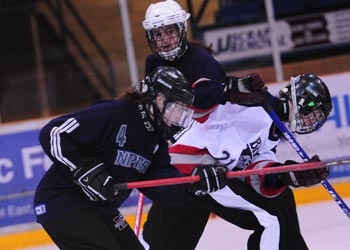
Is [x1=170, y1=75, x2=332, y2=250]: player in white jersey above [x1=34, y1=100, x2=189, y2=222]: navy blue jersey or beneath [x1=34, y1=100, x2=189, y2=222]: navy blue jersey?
beneath

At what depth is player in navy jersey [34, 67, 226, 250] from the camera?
8.97 ft

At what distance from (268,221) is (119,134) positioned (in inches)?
26.5

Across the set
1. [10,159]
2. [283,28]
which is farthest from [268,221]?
[283,28]

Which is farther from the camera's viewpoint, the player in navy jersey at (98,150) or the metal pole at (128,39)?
the metal pole at (128,39)

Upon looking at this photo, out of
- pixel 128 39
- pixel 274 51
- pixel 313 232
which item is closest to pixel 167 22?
pixel 313 232

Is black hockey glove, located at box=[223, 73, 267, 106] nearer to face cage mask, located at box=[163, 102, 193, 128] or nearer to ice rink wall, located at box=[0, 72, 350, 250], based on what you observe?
face cage mask, located at box=[163, 102, 193, 128]

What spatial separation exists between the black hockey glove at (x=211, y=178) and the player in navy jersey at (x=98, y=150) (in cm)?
22

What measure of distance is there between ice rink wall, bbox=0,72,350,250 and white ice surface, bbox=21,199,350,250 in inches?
14.5

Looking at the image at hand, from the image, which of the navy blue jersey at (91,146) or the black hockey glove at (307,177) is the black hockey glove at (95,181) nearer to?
the navy blue jersey at (91,146)

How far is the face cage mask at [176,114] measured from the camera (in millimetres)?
2734

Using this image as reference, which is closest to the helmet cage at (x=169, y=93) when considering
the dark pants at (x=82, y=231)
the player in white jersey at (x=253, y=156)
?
the dark pants at (x=82, y=231)

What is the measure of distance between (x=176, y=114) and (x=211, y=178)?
333 mm

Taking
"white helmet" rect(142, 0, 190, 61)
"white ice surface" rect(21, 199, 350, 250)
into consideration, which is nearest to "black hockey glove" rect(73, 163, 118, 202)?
"white helmet" rect(142, 0, 190, 61)

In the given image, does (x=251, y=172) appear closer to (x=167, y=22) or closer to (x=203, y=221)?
(x=203, y=221)
